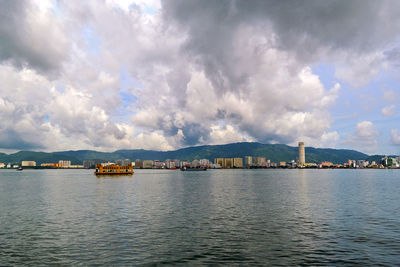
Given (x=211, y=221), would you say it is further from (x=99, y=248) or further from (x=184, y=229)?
(x=99, y=248)

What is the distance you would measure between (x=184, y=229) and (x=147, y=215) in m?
13.8

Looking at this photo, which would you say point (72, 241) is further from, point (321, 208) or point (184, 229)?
point (321, 208)

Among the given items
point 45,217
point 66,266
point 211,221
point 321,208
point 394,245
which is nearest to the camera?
point 66,266

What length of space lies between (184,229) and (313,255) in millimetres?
18605

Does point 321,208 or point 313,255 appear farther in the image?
point 321,208

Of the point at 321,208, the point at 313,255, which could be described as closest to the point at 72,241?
the point at 313,255

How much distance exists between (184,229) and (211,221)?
7.33 meters

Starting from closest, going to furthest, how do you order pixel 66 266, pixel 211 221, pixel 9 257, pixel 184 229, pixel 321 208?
pixel 66 266, pixel 9 257, pixel 184 229, pixel 211 221, pixel 321 208

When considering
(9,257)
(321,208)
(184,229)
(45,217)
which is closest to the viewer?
(9,257)

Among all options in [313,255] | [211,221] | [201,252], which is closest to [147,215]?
[211,221]

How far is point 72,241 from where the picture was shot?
33.9 meters

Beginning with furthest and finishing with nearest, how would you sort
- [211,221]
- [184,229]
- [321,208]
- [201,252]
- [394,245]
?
[321,208] < [211,221] < [184,229] < [394,245] < [201,252]

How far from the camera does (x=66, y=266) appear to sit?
2555cm

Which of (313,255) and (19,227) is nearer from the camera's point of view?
(313,255)
